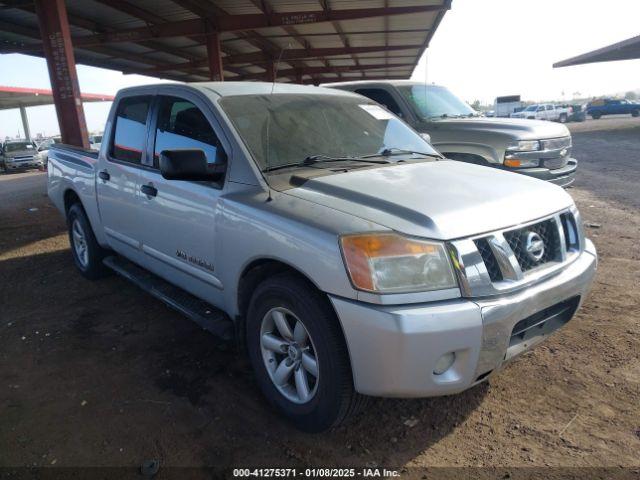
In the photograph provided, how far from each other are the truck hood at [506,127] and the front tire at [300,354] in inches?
181

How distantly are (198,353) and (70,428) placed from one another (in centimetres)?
97

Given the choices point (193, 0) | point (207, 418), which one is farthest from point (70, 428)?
point (193, 0)

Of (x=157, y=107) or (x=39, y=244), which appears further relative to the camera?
(x=39, y=244)

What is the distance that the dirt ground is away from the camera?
7.73 ft

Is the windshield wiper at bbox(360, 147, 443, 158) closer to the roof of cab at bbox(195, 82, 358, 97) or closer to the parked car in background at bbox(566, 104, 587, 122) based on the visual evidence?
the roof of cab at bbox(195, 82, 358, 97)

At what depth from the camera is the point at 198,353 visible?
3.41m

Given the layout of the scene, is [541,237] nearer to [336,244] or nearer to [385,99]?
[336,244]

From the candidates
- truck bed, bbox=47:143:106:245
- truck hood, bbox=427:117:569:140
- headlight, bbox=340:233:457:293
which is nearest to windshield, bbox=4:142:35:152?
truck bed, bbox=47:143:106:245

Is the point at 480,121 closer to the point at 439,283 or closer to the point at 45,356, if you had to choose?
the point at 439,283

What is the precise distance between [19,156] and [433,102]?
24227 millimetres

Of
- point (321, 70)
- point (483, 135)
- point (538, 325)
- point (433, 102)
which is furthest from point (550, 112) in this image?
point (538, 325)

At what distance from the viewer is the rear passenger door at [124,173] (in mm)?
3736

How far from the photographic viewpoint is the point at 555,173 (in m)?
6.10

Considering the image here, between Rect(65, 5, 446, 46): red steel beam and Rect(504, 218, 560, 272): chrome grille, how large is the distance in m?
10.9
